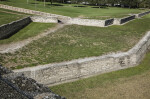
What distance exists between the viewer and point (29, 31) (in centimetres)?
2219

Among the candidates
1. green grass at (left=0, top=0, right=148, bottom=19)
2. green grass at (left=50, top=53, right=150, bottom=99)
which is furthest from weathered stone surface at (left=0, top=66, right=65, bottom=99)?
green grass at (left=0, top=0, right=148, bottom=19)

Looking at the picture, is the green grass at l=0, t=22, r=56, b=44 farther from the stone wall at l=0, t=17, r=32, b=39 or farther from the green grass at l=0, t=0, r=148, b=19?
the green grass at l=0, t=0, r=148, b=19

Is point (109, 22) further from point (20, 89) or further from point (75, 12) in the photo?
point (20, 89)

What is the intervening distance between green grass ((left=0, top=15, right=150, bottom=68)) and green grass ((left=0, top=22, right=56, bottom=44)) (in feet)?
7.32

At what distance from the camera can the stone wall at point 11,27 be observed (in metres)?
19.2

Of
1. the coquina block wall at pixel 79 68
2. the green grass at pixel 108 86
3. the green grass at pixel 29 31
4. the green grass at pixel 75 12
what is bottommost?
the green grass at pixel 108 86

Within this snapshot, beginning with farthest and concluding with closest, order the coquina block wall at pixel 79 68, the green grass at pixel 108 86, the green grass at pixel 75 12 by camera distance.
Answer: the green grass at pixel 75 12 → the coquina block wall at pixel 79 68 → the green grass at pixel 108 86

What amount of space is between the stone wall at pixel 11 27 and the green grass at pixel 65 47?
4071 millimetres

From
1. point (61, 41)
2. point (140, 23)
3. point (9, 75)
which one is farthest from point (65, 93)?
point (140, 23)

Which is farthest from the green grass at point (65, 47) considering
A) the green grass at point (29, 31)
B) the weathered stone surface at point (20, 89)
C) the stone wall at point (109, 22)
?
the weathered stone surface at point (20, 89)

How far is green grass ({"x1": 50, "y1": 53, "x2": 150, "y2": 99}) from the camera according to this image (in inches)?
412

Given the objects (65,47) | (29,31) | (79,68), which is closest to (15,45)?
(65,47)

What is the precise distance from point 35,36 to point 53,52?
574 centimetres

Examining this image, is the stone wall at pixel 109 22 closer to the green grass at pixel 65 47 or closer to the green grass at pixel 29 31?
the green grass at pixel 65 47
